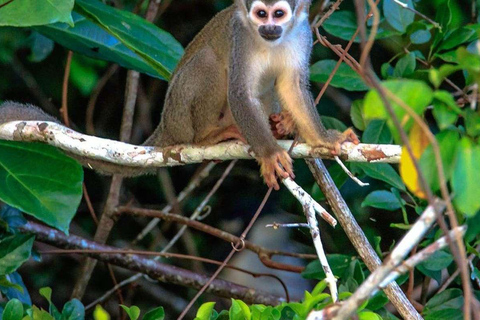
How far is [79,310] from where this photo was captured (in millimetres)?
3512

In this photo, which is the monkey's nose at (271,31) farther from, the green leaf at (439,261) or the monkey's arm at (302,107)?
the green leaf at (439,261)

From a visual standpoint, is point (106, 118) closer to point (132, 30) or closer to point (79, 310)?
point (132, 30)

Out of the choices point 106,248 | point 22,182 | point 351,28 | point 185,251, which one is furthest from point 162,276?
point 351,28

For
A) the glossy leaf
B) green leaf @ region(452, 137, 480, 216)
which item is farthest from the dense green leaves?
green leaf @ region(452, 137, 480, 216)

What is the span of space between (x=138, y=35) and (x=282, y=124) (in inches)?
40.4

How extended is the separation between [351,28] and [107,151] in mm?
1933

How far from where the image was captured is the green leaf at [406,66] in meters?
4.24

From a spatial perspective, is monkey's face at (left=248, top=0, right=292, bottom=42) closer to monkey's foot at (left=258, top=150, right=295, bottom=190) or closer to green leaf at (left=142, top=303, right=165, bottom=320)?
monkey's foot at (left=258, top=150, right=295, bottom=190)

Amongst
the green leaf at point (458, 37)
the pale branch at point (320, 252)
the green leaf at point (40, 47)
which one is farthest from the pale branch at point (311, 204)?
the green leaf at point (40, 47)

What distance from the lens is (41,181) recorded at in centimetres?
380

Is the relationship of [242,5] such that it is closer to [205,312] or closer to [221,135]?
[221,135]

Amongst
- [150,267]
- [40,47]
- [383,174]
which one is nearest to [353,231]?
[383,174]

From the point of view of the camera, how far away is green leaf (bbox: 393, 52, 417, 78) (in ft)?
13.9

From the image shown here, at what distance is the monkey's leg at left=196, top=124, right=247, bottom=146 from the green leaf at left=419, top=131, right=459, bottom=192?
2.45 m
